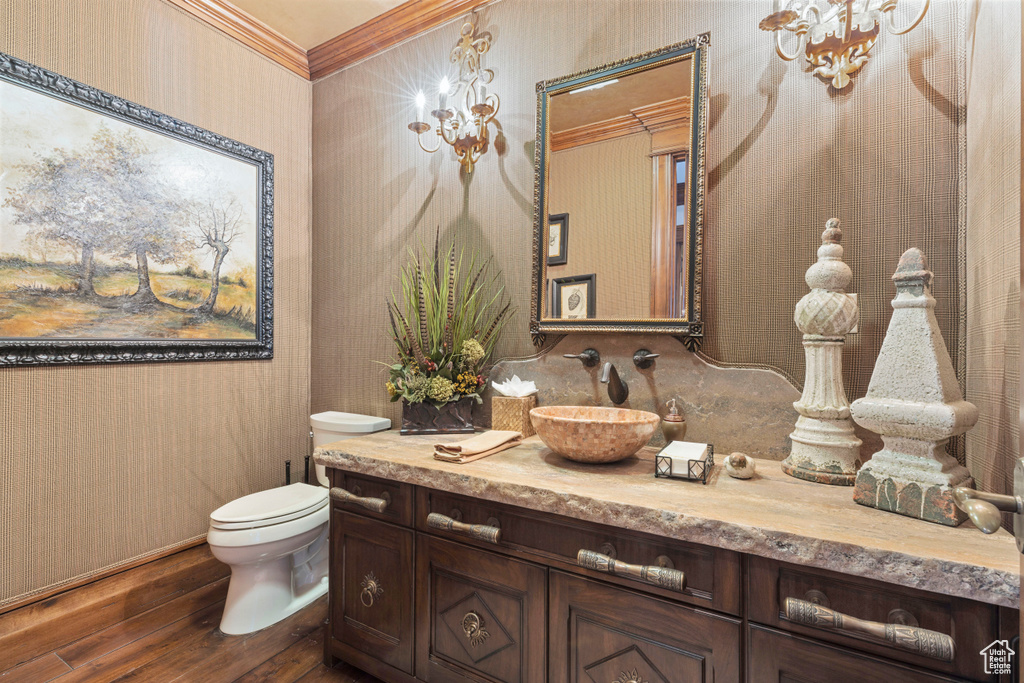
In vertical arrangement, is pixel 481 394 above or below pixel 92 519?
above

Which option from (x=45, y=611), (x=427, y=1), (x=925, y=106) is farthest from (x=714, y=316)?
(x=45, y=611)

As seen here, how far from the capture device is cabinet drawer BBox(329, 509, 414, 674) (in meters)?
1.47

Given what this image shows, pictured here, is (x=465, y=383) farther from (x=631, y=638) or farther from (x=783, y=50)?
(x=783, y=50)

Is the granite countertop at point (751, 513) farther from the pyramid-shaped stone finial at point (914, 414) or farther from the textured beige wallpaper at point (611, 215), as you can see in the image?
the textured beige wallpaper at point (611, 215)

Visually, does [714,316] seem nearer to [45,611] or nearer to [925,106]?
[925,106]

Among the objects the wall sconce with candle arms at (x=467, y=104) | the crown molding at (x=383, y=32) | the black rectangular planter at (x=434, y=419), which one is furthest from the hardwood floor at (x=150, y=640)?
the crown molding at (x=383, y=32)

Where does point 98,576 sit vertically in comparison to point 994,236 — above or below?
below

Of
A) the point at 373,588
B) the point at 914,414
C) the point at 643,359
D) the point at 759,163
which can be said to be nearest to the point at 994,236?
the point at 914,414

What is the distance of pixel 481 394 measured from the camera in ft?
6.76

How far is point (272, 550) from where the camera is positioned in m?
1.87

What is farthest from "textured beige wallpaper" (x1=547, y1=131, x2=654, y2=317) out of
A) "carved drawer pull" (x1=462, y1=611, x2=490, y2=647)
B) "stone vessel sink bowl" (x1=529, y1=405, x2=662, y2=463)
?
"carved drawer pull" (x1=462, y1=611, x2=490, y2=647)

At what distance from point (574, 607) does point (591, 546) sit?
0.55ft

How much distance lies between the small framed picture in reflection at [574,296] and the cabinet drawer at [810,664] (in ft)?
3.63

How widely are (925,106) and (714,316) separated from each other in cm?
80
